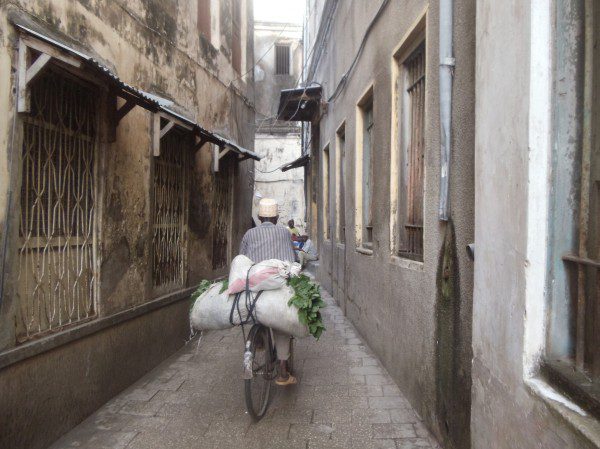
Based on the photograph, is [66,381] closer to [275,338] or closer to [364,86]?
[275,338]

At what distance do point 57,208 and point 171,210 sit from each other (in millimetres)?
2471

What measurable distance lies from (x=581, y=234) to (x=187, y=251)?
18.1ft

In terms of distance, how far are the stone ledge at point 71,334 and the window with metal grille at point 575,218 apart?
316 centimetres

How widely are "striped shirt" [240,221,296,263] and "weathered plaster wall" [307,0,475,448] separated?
3.56ft

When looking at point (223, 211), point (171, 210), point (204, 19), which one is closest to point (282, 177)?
point (223, 211)

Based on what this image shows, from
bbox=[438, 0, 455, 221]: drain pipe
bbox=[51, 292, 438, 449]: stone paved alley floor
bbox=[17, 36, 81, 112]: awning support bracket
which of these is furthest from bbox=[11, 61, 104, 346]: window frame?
bbox=[438, 0, 455, 221]: drain pipe

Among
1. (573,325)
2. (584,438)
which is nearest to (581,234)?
(573,325)

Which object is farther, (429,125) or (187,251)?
(187,251)

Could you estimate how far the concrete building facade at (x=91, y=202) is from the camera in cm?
326

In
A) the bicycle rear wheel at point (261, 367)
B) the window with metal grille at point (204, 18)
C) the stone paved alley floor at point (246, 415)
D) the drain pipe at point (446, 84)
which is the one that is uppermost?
the window with metal grille at point (204, 18)

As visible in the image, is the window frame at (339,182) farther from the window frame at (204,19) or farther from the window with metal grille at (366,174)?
the window frame at (204,19)

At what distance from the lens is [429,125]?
3752 mm

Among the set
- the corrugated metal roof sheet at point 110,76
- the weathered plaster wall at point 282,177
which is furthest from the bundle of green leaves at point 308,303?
the weathered plaster wall at point 282,177

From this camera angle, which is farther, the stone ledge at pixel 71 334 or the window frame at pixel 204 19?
the window frame at pixel 204 19
